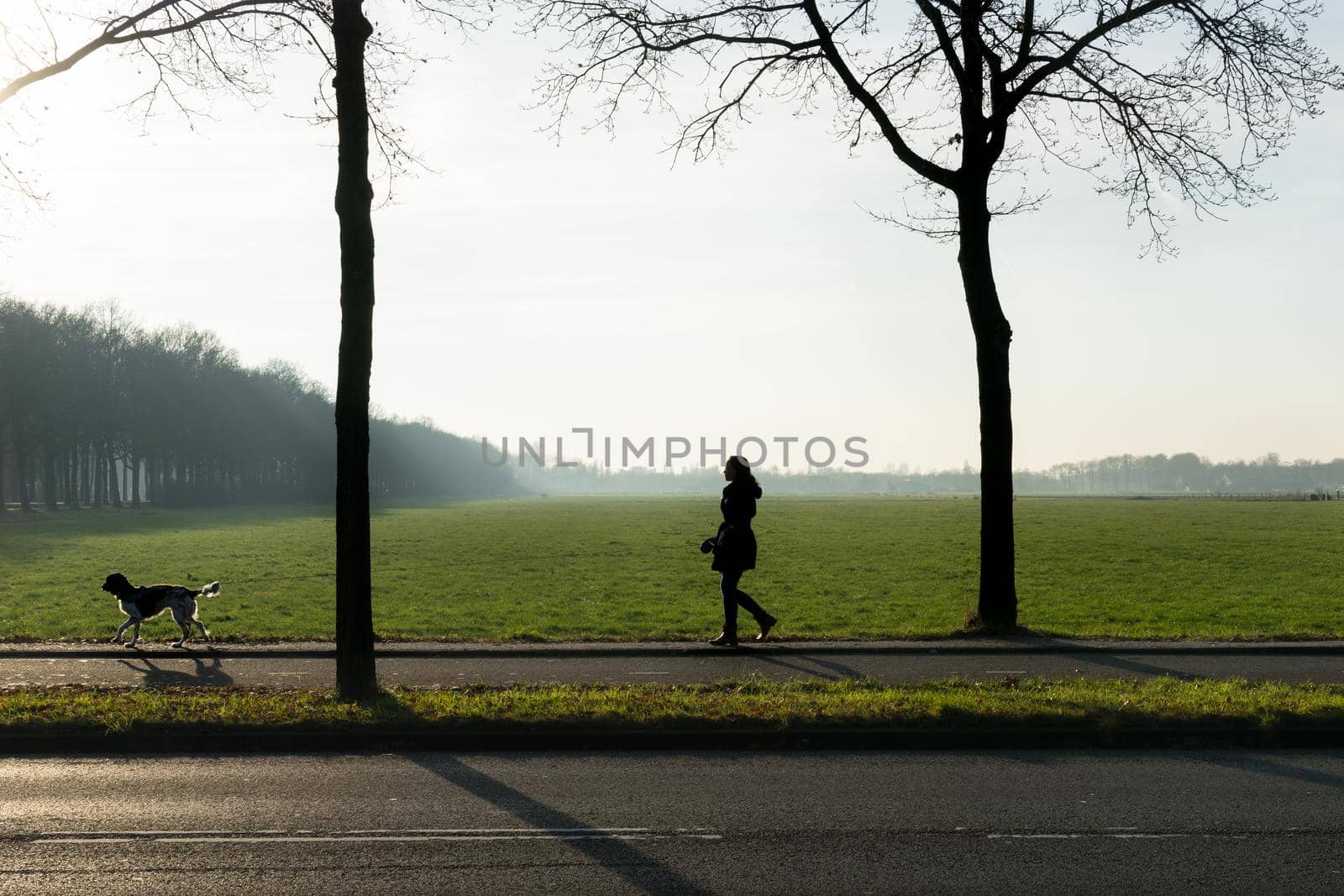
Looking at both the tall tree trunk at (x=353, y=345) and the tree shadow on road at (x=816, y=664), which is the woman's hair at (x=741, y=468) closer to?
the tree shadow on road at (x=816, y=664)

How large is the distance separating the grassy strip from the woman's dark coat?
3.60 metres

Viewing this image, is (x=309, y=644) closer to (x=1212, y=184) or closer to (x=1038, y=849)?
(x=1038, y=849)

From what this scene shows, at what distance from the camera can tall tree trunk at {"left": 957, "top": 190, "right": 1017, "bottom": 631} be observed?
51.1 ft

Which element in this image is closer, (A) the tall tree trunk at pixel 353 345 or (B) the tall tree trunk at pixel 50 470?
(A) the tall tree trunk at pixel 353 345

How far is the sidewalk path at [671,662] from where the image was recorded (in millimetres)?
12156

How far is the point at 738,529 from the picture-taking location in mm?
14164

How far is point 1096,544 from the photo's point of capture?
4447 cm

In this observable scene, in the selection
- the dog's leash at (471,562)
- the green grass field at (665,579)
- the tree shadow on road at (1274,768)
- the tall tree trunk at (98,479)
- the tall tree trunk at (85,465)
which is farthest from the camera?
the tall tree trunk at (98,479)

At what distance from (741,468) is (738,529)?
713 millimetres

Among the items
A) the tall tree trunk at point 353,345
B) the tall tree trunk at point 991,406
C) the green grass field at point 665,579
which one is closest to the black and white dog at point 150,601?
the green grass field at point 665,579

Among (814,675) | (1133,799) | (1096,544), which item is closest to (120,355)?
(1096,544)

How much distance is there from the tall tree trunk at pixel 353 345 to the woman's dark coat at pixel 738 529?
15.9ft

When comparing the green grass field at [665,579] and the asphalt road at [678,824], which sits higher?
the asphalt road at [678,824]

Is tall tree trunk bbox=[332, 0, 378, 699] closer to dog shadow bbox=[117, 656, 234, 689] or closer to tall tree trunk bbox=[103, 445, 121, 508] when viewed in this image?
dog shadow bbox=[117, 656, 234, 689]
